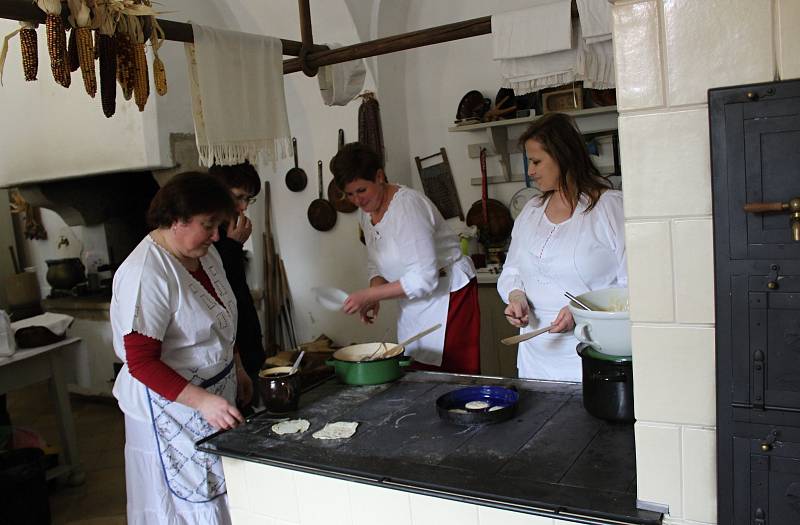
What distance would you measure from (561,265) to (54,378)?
105 inches

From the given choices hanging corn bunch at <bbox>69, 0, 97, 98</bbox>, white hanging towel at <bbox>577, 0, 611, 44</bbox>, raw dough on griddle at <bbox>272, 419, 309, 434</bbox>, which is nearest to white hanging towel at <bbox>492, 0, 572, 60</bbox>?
white hanging towel at <bbox>577, 0, 611, 44</bbox>

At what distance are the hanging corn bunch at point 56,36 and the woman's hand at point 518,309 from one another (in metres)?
1.42

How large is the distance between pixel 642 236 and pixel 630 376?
487 millimetres

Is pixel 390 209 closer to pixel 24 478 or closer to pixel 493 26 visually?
pixel 493 26

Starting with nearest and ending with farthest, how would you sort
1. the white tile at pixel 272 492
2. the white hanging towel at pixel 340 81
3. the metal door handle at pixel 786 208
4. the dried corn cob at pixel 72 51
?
the metal door handle at pixel 786 208 → the white tile at pixel 272 492 → the dried corn cob at pixel 72 51 → the white hanging towel at pixel 340 81

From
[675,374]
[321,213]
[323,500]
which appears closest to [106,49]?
[323,500]

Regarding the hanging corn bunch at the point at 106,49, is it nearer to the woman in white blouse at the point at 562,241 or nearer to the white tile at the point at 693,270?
the woman in white blouse at the point at 562,241

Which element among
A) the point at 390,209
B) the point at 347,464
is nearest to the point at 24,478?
the point at 390,209

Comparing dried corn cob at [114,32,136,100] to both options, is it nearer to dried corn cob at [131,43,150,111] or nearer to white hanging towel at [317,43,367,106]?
dried corn cob at [131,43,150,111]

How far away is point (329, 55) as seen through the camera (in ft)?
8.53

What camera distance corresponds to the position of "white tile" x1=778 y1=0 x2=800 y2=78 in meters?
0.95

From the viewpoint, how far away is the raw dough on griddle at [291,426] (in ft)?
5.55

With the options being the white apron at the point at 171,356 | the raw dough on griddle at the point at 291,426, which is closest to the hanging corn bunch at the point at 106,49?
the white apron at the point at 171,356

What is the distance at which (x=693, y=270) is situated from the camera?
1.05 meters
